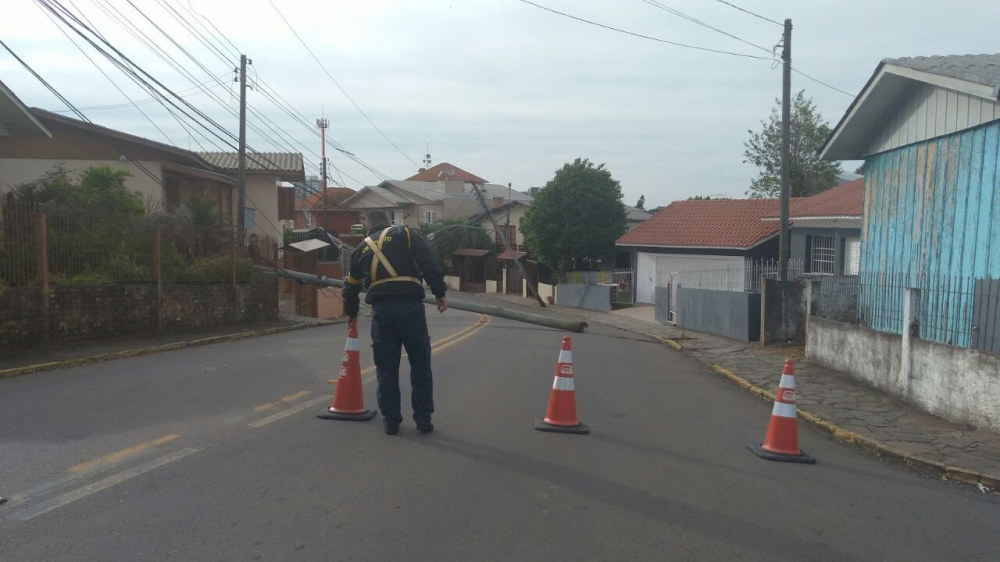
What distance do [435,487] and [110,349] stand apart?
9.44 m

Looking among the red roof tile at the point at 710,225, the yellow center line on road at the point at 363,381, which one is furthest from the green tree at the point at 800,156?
the yellow center line on road at the point at 363,381

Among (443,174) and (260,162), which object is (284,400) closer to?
(260,162)

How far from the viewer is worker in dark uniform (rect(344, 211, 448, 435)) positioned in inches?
248

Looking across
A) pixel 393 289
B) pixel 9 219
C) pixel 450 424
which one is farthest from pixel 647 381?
pixel 9 219

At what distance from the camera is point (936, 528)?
4.90 metres

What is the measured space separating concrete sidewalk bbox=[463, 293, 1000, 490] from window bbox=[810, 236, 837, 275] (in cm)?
963

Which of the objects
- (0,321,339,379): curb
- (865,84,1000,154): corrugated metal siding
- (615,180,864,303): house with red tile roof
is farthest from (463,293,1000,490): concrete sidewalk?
(0,321,339,379): curb

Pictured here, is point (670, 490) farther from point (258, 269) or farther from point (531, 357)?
point (258, 269)

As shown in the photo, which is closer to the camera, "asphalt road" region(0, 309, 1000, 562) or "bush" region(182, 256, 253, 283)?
"asphalt road" region(0, 309, 1000, 562)

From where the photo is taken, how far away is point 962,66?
1005 cm

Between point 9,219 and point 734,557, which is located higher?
point 9,219

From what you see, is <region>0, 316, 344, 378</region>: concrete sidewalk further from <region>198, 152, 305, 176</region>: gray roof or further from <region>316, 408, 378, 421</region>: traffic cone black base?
<region>198, 152, 305, 176</region>: gray roof

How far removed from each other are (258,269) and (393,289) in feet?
48.0

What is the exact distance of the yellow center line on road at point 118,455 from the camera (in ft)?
16.8
